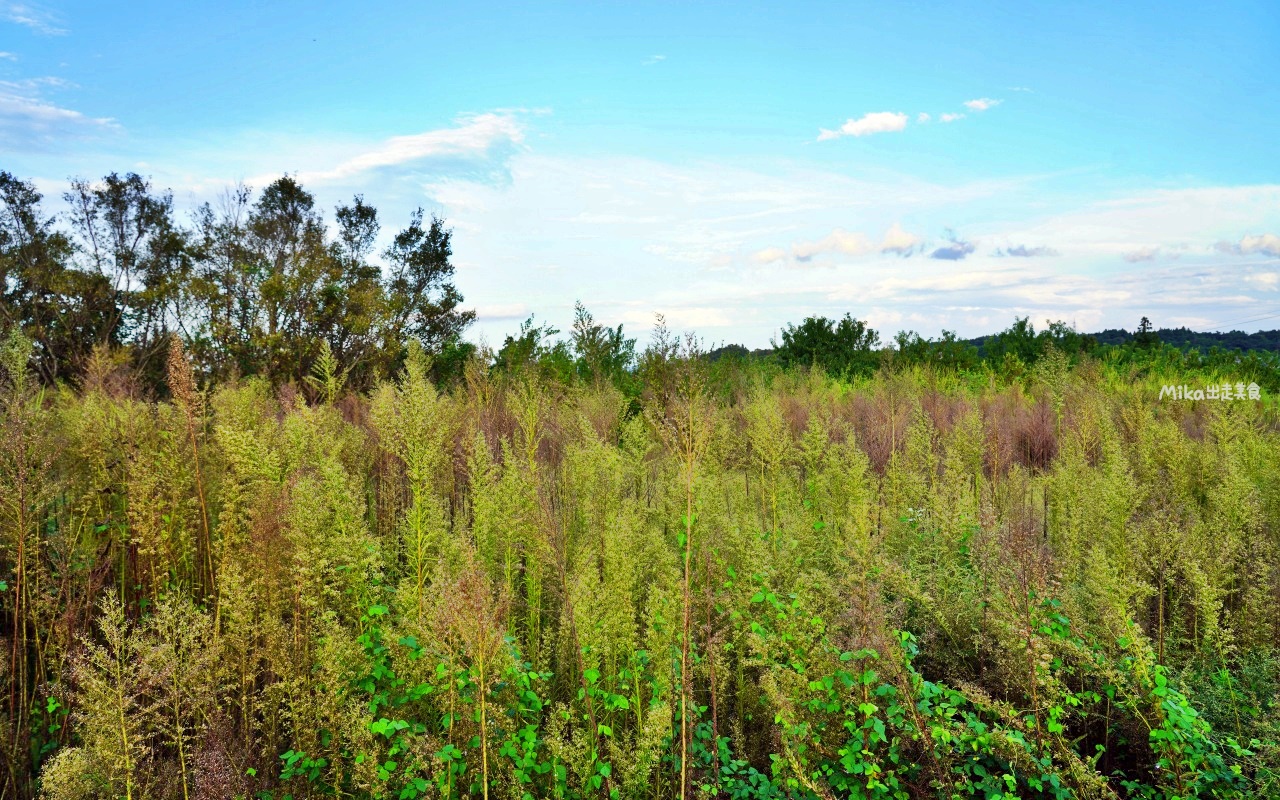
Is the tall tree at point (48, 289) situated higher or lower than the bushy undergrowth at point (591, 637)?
higher

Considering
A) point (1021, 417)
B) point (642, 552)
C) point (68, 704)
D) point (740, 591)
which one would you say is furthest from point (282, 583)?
point (1021, 417)

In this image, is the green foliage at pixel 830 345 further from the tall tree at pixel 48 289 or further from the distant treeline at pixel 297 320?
the tall tree at pixel 48 289

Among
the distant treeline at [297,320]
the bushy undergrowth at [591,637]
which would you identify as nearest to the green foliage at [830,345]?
the distant treeline at [297,320]

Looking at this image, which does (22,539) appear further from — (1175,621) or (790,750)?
(1175,621)

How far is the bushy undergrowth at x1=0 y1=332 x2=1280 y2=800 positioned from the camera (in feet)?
8.61

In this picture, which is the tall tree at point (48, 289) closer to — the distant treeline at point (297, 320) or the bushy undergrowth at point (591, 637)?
the distant treeline at point (297, 320)

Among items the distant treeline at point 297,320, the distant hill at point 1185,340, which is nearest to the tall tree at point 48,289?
the distant treeline at point 297,320

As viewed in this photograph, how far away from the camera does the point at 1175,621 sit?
12.4 ft

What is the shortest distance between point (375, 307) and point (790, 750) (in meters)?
17.0

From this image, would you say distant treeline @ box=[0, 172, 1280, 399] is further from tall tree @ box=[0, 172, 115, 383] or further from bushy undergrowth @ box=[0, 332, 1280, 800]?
bushy undergrowth @ box=[0, 332, 1280, 800]

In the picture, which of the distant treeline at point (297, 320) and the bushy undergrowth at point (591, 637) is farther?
→ the distant treeline at point (297, 320)

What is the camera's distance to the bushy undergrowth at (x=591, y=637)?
262cm

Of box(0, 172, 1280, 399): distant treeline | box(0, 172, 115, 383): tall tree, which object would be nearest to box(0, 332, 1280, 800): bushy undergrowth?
box(0, 172, 1280, 399): distant treeline

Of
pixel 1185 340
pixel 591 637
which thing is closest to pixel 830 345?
pixel 1185 340
